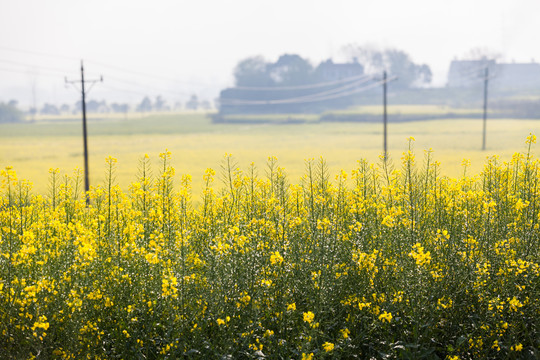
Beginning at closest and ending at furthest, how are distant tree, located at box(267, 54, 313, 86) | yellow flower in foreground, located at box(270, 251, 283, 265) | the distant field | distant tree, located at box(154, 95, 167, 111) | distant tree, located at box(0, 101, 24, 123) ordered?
yellow flower in foreground, located at box(270, 251, 283, 265) → the distant field → distant tree, located at box(267, 54, 313, 86) → distant tree, located at box(0, 101, 24, 123) → distant tree, located at box(154, 95, 167, 111)

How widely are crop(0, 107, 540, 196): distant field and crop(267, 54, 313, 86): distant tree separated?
24.3 m

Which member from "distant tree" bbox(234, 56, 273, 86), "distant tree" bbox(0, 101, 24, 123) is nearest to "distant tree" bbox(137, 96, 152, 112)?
"distant tree" bbox(0, 101, 24, 123)

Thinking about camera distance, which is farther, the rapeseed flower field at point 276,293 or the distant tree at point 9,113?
the distant tree at point 9,113

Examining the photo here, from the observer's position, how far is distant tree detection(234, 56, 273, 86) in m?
122

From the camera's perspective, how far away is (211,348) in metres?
5.05

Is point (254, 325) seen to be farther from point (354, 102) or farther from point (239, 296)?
point (354, 102)

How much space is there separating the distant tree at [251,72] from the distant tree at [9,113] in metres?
49.7

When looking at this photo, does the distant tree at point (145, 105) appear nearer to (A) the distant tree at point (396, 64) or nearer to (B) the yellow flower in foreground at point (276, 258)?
(A) the distant tree at point (396, 64)

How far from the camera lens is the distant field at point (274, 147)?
35312 mm

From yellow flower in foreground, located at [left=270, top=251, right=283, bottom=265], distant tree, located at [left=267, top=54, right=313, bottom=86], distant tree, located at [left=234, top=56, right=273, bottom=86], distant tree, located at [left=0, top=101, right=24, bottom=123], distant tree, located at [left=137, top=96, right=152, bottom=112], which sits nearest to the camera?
yellow flower in foreground, located at [left=270, top=251, right=283, bottom=265]

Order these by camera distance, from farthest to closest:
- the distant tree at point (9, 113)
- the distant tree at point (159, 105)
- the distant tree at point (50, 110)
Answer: the distant tree at point (50, 110) < the distant tree at point (159, 105) < the distant tree at point (9, 113)

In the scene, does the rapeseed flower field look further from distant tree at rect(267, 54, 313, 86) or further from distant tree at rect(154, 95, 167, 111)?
distant tree at rect(154, 95, 167, 111)

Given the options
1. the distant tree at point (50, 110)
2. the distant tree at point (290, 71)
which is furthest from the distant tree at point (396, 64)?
the distant tree at point (50, 110)

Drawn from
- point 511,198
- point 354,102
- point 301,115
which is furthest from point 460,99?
point 511,198
